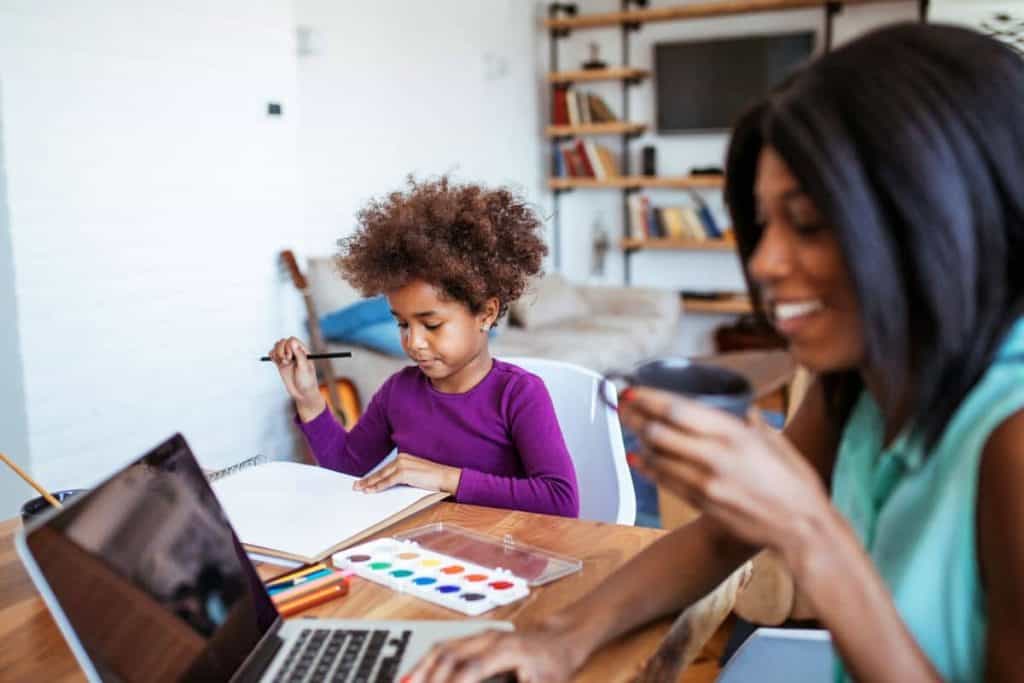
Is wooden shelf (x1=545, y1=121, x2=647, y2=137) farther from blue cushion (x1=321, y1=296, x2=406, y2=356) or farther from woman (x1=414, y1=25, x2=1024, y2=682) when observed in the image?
woman (x1=414, y1=25, x2=1024, y2=682)

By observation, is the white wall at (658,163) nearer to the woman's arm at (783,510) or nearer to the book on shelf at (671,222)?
the book on shelf at (671,222)

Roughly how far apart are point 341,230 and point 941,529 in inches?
146

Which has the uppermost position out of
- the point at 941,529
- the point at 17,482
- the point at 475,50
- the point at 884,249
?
the point at 475,50

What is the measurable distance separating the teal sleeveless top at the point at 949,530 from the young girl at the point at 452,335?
712 mm

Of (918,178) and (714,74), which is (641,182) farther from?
(918,178)

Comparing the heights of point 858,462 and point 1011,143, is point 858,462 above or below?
below

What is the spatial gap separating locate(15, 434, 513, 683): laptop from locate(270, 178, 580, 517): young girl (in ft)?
1.97

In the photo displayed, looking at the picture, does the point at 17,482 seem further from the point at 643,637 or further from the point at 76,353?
the point at 643,637

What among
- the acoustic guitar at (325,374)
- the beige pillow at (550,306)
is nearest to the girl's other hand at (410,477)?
the acoustic guitar at (325,374)

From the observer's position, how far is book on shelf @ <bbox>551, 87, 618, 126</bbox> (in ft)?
19.0

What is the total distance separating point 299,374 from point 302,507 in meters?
0.39

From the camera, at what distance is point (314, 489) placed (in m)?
1.31

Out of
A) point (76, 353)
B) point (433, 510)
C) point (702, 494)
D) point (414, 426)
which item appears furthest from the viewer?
point (76, 353)

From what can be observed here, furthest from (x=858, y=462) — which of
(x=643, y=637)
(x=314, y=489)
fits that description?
(x=314, y=489)
